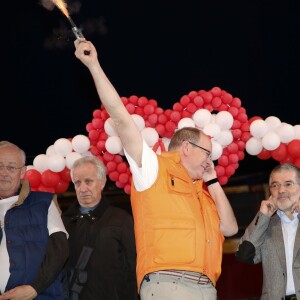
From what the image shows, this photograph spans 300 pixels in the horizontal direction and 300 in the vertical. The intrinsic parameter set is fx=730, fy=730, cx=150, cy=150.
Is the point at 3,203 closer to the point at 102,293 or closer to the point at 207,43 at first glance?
the point at 102,293

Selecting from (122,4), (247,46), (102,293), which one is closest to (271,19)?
(247,46)

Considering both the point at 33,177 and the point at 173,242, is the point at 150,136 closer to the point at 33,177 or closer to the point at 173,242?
the point at 33,177

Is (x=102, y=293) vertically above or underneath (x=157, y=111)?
underneath

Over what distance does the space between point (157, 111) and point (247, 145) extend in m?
0.68

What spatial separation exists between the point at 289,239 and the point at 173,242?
971mm

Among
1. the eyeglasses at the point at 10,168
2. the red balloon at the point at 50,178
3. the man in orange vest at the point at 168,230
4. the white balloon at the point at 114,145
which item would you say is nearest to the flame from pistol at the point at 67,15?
the man in orange vest at the point at 168,230

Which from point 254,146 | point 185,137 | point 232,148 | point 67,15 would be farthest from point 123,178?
point 67,15

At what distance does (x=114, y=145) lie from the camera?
4949 mm

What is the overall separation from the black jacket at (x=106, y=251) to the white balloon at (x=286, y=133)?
4.66 ft

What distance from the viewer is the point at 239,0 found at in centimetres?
859

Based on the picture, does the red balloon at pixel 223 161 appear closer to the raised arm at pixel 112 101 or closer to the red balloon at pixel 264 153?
the red balloon at pixel 264 153

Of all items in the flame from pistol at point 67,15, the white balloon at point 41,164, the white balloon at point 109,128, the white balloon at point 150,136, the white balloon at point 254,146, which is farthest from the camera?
the white balloon at point 41,164

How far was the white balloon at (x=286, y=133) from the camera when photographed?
5.07 meters

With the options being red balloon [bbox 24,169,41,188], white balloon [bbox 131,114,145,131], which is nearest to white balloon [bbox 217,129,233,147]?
white balloon [bbox 131,114,145,131]
